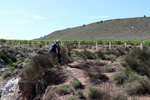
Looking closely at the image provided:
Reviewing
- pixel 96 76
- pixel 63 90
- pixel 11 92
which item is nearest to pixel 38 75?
pixel 11 92

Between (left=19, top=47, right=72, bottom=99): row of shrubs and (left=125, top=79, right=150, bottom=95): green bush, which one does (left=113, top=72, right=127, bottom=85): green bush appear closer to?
(left=125, top=79, right=150, bottom=95): green bush

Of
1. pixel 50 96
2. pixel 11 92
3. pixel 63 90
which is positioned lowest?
pixel 11 92

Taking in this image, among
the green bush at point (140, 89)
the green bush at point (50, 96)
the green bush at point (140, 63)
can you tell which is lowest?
the green bush at point (50, 96)

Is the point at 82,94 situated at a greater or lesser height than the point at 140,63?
lesser

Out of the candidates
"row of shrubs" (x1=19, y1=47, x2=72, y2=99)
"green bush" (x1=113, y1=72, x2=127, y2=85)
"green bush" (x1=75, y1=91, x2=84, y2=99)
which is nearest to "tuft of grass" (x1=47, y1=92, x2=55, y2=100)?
"green bush" (x1=75, y1=91, x2=84, y2=99)

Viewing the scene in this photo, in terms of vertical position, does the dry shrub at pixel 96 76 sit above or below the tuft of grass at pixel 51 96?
above

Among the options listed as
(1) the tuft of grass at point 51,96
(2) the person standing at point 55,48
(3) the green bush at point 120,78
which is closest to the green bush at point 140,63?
(3) the green bush at point 120,78

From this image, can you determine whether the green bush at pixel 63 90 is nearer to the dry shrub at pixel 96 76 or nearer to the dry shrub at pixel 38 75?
the dry shrub at pixel 96 76

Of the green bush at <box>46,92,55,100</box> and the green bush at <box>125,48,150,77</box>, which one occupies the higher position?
the green bush at <box>125,48,150,77</box>

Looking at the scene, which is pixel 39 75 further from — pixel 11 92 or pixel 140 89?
pixel 140 89

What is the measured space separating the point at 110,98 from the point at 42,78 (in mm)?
5829

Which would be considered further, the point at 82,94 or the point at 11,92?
the point at 11,92

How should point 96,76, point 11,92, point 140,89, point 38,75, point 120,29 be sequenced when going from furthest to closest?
point 120,29
point 11,92
point 38,75
point 96,76
point 140,89

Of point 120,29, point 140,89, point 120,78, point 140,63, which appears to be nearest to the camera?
point 140,89
